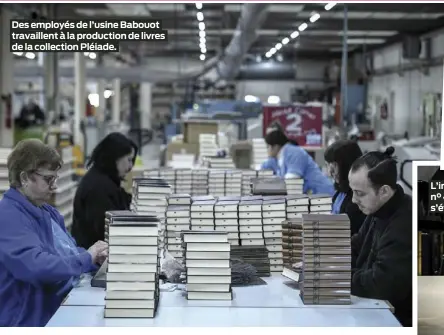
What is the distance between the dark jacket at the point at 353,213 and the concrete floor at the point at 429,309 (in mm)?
480

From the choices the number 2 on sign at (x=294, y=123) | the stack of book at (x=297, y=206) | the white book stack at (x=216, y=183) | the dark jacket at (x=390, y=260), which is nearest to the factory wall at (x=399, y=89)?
the number 2 on sign at (x=294, y=123)

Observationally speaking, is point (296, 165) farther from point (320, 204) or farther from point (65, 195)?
point (320, 204)

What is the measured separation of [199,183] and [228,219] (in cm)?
226

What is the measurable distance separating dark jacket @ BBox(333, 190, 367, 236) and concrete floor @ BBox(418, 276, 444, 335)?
480 millimetres

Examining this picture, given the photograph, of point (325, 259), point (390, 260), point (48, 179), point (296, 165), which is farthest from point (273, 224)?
point (296, 165)

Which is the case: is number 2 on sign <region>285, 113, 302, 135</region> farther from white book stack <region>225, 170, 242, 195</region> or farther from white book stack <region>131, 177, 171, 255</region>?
white book stack <region>131, 177, 171, 255</region>

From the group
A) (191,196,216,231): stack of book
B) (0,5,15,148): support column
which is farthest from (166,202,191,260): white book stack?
(0,5,15,148): support column

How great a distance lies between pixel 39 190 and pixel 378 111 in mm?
20156

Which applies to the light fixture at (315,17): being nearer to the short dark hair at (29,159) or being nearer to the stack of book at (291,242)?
the stack of book at (291,242)

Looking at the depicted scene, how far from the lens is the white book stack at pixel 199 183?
6.89 metres

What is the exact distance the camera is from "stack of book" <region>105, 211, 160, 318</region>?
12.0ft

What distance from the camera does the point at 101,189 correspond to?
536cm

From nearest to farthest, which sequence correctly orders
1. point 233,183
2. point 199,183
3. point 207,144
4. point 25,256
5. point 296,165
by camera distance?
point 25,256, point 233,183, point 199,183, point 296,165, point 207,144

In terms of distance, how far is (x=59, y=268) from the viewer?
3705mm
